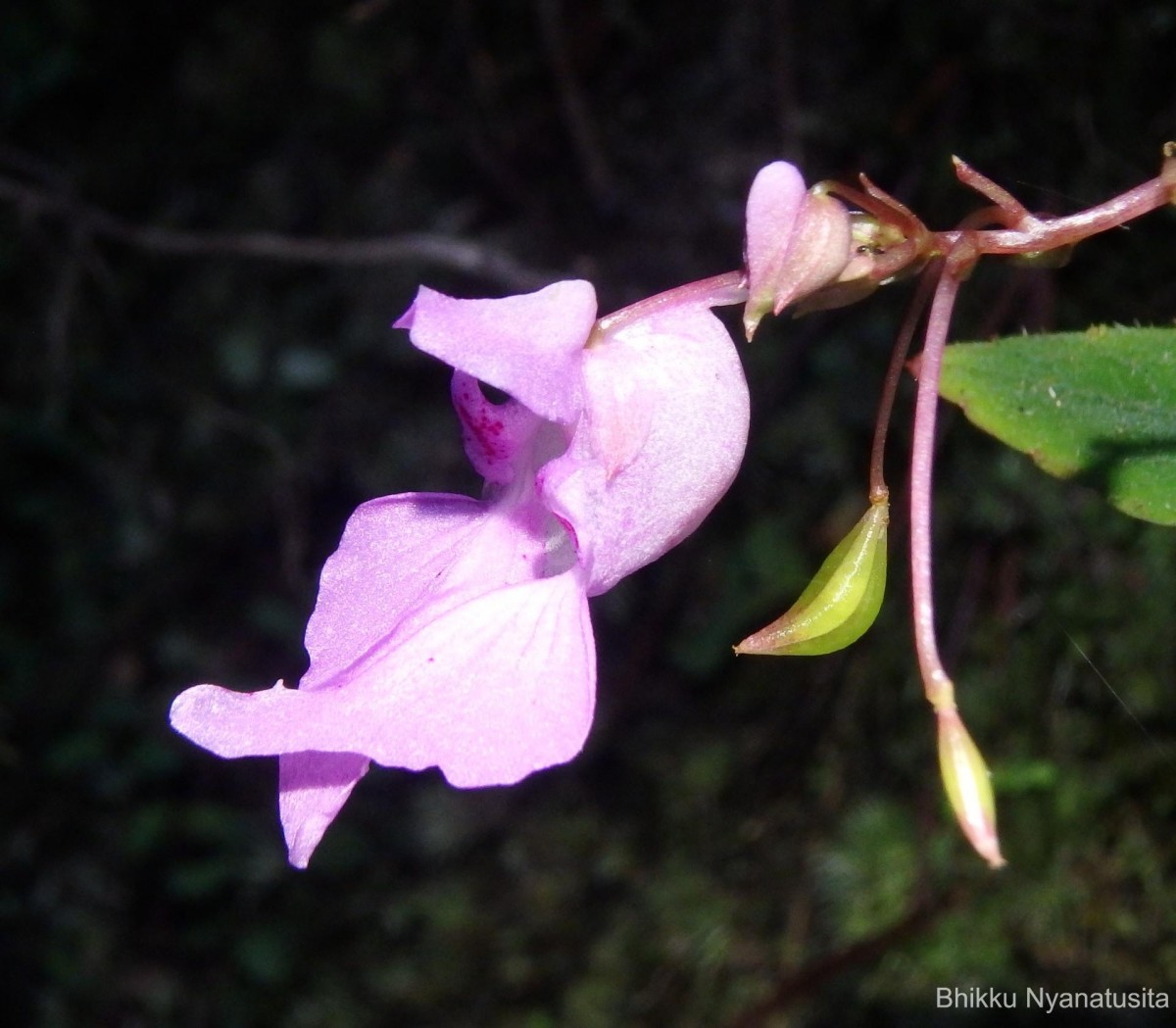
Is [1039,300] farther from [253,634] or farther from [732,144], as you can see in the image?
[253,634]

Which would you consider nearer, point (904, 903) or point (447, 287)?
point (904, 903)

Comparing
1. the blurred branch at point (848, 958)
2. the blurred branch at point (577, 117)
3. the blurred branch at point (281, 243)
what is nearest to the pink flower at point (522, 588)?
the blurred branch at point (848, 958)

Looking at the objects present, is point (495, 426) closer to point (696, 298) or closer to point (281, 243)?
point (696, 298)

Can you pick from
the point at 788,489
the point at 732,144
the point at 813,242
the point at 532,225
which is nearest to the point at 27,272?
the point at 532,225

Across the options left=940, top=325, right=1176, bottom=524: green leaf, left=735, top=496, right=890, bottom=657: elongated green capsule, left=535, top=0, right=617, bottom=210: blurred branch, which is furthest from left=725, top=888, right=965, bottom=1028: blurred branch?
left=535, top=0, right=617, bottom=210: blurred branch

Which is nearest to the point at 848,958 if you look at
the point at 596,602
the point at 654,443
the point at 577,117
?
the point at 596,602

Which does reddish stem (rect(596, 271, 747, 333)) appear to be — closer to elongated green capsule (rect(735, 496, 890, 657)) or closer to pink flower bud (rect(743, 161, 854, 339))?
pink flower bud (rect(743, 161, 854, 339))

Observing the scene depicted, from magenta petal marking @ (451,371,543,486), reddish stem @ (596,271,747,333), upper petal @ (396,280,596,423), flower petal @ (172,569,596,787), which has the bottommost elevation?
flower petal @ (172,569,596,787)

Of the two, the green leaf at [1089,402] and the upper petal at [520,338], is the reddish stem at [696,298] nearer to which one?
the upper petal at [520,338]
